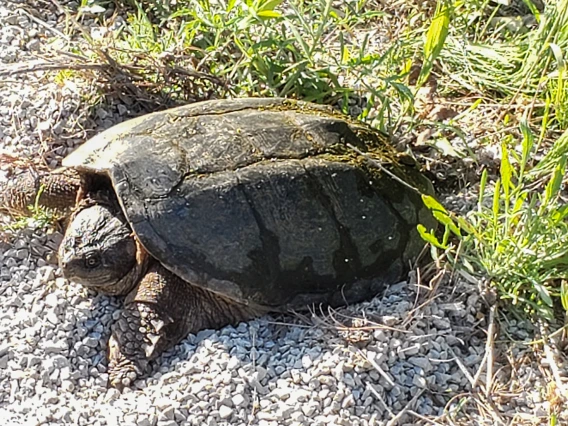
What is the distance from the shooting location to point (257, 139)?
2.54 m

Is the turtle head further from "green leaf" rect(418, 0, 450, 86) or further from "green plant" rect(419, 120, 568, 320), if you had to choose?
"green leaf" rect(418, 0, 450, 86)

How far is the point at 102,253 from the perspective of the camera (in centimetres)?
247

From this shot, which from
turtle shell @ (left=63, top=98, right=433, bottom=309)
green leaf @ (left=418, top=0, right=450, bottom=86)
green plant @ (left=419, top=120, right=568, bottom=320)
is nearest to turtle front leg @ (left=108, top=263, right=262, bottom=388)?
turtle shell @ (left=63, top=98, right=433, bottom=309)

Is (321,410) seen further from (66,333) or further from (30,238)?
(30,238)

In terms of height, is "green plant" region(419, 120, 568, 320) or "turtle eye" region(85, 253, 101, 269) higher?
"green plant" region(419, 120, 568, 320)

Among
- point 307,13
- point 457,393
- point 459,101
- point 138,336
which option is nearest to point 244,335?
point 138,336

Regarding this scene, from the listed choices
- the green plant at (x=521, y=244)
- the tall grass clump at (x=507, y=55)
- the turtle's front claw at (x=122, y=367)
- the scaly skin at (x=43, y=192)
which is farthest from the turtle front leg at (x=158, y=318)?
the tall grass clump at (x=507, y=55)

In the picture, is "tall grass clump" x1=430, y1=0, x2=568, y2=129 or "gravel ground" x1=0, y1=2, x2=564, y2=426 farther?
"tall grass clump" x1=430, y1=0, x2=568, y2=129

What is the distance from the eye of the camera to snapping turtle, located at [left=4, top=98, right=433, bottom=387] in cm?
239

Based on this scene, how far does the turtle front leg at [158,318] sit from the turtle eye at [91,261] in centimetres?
15

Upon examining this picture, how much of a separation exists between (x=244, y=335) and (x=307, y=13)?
1613 mm

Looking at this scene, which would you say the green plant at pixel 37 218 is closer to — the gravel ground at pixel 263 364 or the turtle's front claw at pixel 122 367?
the gravel ground at pixel 263 364

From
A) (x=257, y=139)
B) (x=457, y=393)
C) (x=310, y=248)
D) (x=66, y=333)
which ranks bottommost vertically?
(x=66, y=333)

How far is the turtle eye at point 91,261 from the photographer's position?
8.03 feet
